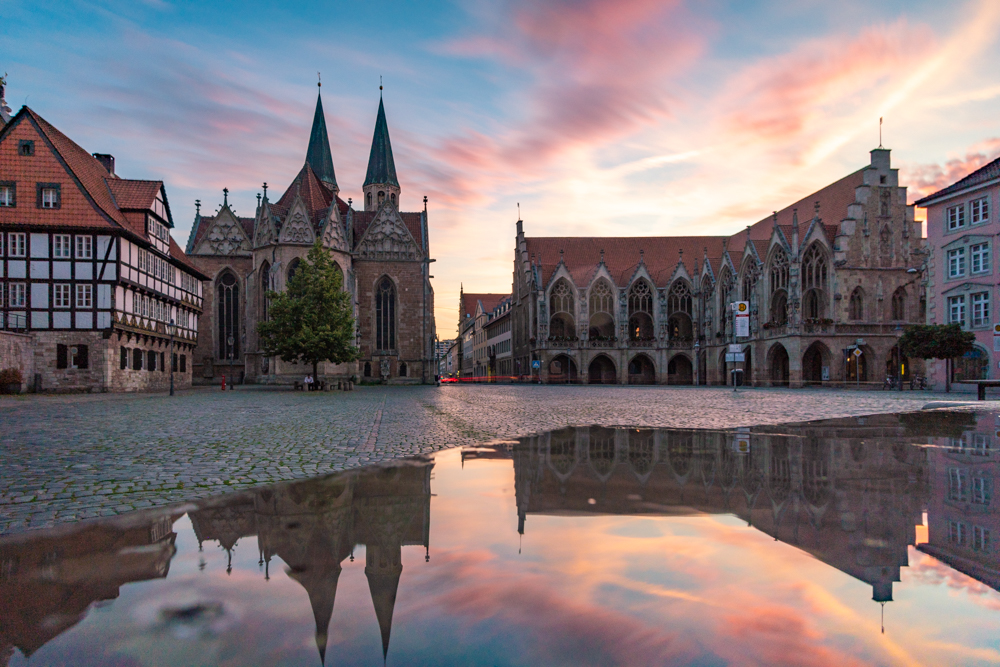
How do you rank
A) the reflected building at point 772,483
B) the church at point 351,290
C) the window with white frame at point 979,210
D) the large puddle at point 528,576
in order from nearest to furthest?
the large puddle at point 528,576 < the reflected building at point 772,483 < the window with white frame at point 979,210 < the church at point 351,290

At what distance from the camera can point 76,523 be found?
485 centimetres

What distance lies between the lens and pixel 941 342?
3094cm

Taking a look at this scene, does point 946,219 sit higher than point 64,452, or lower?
higher

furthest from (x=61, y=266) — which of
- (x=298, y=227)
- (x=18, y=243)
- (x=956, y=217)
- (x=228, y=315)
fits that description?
(x=956, y=217)

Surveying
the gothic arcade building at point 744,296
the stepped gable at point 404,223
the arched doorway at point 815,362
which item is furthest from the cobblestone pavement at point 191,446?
the stepped gable at point 404,223

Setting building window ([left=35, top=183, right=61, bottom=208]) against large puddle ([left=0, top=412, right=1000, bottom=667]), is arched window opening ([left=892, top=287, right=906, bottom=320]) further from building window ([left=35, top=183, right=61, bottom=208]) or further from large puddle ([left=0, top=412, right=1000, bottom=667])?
building window ([left=35, top=183, right=61, bottom=208])

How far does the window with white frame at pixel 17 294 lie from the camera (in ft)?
98.5

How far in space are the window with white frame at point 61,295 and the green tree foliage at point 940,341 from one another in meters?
40.2

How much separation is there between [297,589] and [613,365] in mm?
63176

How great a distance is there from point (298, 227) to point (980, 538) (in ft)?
168

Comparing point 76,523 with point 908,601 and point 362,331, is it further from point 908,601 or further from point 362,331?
point 362,331

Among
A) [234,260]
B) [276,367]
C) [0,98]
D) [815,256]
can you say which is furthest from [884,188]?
[0,98]

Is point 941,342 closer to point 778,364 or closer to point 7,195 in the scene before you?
point 778,364

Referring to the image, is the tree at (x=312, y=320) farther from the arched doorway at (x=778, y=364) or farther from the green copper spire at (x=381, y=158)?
the green copper spire at (x=381, y=158)
